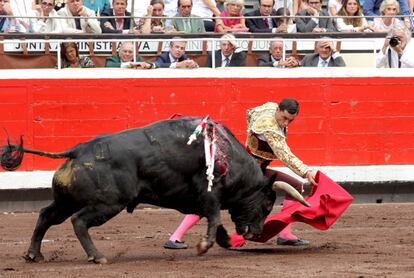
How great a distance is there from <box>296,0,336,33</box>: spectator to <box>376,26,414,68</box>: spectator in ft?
2.15

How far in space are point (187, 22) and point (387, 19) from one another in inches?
94.1

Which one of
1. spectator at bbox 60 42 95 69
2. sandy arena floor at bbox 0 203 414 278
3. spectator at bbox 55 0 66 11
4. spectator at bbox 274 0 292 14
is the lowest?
sandy arena floor at bbox 0 203 414 278

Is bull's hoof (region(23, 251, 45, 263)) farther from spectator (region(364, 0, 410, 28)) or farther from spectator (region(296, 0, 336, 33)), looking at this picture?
spectator (region(364, 0, 410, 28))

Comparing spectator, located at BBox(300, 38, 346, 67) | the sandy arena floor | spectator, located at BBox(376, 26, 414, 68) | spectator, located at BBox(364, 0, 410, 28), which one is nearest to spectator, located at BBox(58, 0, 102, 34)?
the sandy arena floor

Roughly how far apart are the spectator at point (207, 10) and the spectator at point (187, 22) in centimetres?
21

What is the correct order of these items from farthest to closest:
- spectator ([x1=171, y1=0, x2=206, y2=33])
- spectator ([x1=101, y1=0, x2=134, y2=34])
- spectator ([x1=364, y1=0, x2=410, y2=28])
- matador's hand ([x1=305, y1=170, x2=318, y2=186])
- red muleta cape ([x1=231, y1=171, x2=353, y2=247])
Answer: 1. spectator ([x1=364, y1=0, x2=410, y2=28])
2. spectator ([x1=171, y1=0, x2=206, y2=33])
3. spectator ([x1=101, y1=0, x2=134, y2=34])
4. red muleta cape ([x1=231, y1=171, x2=353, y2=247])
5. matador's hand ([x1=305, y1=170, x2=318, y2=186])

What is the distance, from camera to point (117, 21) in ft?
46.3

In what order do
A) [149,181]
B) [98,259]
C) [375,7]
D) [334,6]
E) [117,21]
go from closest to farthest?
[98,259] < [149,181] < [117,21] < [334,6] < [375,7]

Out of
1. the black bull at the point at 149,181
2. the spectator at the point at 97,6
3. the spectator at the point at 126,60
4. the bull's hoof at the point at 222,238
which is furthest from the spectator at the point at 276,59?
the bull's hoof at the point at 222,238

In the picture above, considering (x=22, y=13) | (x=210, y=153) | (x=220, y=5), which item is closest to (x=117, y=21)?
(x=22, y=13)

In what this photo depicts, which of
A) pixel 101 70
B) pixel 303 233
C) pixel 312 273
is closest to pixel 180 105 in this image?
pixel 101 70

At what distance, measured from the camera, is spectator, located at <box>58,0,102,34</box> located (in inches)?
542

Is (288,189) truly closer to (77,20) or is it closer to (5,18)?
(77,20)

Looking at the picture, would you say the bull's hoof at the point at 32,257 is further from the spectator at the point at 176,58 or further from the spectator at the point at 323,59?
the spectator at the point at 323,59
